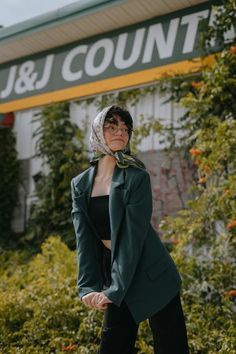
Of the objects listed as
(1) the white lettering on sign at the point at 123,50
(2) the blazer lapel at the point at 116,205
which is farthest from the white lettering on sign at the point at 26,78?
(2) the blazer lapel at the point at 116,205

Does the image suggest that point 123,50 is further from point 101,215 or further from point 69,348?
point 101,215

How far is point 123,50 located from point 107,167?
2.46 m

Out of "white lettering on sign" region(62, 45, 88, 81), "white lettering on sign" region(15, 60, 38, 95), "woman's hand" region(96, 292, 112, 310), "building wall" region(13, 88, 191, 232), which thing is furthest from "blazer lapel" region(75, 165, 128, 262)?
"building wall" region(13, 88, 191, 232)

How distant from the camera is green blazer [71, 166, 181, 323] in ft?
8.67

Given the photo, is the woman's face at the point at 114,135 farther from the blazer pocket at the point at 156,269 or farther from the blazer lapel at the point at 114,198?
the blazer pocket at the point at 156,269

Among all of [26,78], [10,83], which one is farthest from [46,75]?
[10,83]

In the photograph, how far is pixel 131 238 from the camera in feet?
8.71

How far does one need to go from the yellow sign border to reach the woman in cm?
223

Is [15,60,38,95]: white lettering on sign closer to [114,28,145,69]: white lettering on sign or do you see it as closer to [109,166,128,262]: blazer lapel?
[114,28,145,69]: white lettering on sign

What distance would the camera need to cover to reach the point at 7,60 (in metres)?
6.06

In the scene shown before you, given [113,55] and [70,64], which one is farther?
[70,64]

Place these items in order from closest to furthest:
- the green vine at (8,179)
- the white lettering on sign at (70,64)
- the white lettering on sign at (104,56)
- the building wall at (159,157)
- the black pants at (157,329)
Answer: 1. the black pants at (157,329)
2. the white lettering on sign at (104,56)
3. the white lettering on sign at (70,64)
4. the building wall at (159,157)
5. the green vine at (8,179)

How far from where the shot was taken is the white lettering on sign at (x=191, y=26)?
4.86 m

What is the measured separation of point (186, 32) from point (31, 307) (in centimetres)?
238
